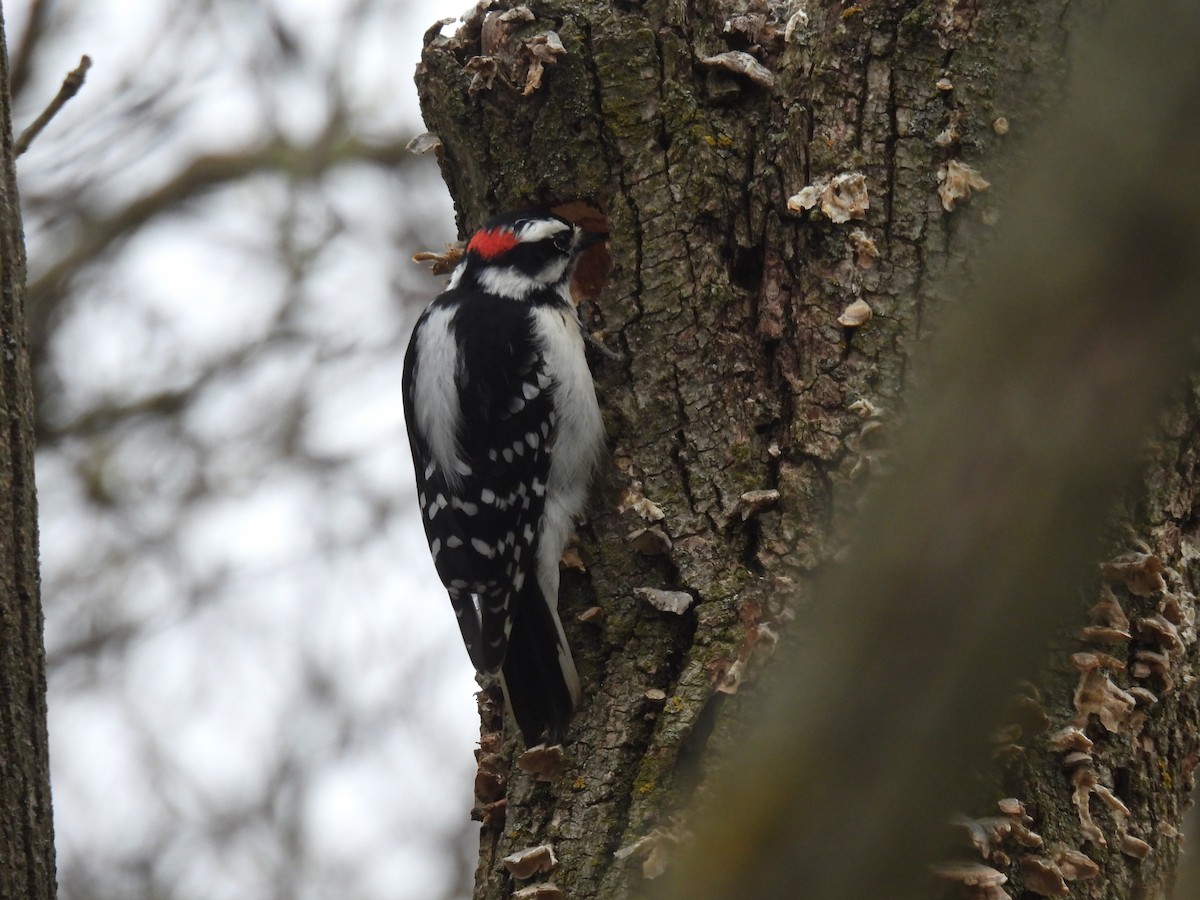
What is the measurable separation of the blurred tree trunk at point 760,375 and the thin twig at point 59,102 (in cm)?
91

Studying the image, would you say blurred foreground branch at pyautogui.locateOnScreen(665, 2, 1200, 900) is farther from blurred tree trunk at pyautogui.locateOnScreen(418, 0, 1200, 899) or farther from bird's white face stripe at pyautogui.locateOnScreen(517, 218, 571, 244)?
bird's white face stripe at pyautogui.locateOnScreen(517, 218, 571, 244)

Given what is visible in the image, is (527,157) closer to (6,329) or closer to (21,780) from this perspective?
(6,329)

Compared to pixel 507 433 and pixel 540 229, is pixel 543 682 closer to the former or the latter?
pixel 507 433

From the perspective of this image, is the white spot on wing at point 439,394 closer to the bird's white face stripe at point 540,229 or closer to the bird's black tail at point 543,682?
the bird's white face stripe at point 540,229

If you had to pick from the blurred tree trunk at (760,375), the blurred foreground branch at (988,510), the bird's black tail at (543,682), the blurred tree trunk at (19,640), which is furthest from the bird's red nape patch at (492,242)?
the blurred foreground branch at (988,510)

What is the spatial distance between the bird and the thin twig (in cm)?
110

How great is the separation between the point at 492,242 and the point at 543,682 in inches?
52.9

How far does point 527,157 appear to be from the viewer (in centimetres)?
329

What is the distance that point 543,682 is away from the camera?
2.90m

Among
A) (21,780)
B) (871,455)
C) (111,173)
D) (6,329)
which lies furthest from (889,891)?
(111,173)

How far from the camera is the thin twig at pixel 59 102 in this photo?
9.10 ft

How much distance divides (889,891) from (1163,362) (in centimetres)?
45

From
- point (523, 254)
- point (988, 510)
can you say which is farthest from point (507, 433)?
point (988, 510)

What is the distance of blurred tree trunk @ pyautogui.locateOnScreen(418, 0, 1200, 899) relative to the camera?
2.50m
